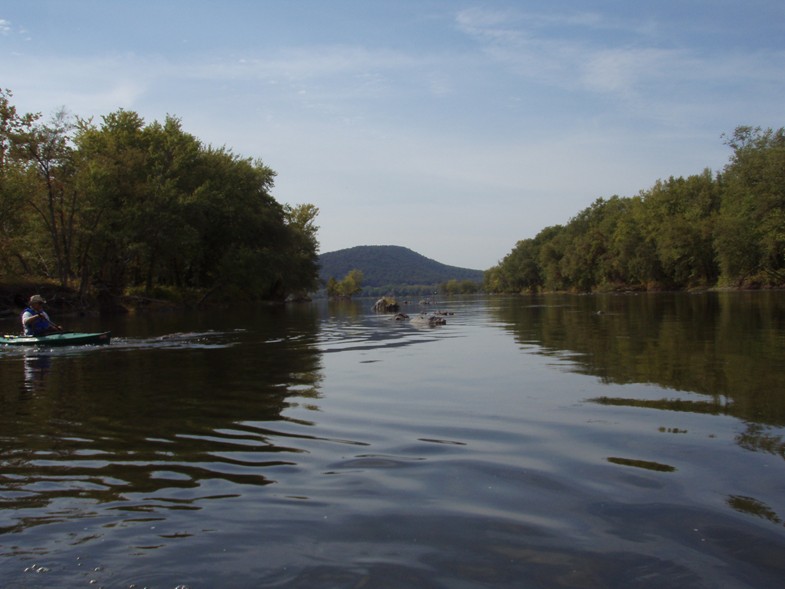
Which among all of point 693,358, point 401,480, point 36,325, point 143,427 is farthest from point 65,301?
point 401,480

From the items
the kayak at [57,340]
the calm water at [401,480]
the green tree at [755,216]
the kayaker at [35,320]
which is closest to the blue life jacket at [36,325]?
the kayaker at [35,320]

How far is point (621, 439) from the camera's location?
715 cm

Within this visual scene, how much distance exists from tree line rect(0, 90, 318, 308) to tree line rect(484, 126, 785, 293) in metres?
50.9

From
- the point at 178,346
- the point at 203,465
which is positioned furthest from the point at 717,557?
the point at 178,346

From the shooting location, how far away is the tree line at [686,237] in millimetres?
64125

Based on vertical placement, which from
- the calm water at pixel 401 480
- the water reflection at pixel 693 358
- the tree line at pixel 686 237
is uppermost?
the tree line at pixel 686 237

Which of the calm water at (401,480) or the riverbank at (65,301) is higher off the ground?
the riverbank at (65,301)

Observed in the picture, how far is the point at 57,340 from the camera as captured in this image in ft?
65.8

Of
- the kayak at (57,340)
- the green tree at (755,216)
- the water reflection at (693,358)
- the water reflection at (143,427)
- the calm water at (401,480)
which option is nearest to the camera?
the calm water at (401,480)

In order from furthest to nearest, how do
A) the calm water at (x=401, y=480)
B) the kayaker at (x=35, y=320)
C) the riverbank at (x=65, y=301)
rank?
the riverbank at (x=65, y=301)
the kayaker at (x=35, y=320)
the calm water at (x=401, y=480)

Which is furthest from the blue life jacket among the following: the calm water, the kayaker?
the calm water

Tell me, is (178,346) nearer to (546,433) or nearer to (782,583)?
(546,433)

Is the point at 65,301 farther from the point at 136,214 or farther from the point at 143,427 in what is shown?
the point at 143,427

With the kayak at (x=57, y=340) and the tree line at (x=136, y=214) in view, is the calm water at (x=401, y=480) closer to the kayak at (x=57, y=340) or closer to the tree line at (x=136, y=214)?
the kayak at (x=57, y=340)
